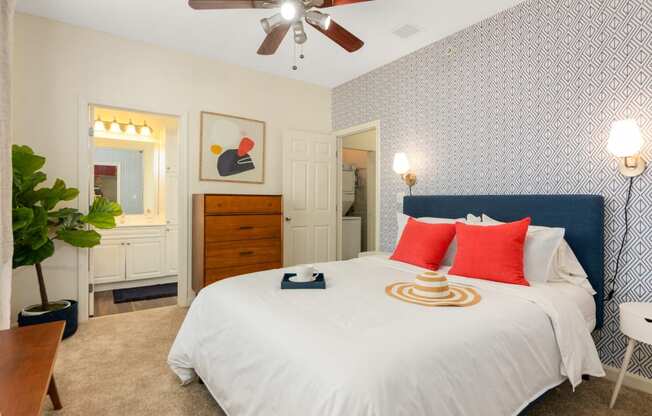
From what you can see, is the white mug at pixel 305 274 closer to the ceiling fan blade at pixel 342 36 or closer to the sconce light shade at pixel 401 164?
the ceiling fan blade at pixel 342 36

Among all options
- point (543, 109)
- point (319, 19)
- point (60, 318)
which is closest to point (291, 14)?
point (319, 19)

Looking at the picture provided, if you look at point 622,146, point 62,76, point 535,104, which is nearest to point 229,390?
point 622,146

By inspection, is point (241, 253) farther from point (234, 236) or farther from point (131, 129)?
point (131, 129)

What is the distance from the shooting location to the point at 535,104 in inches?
102

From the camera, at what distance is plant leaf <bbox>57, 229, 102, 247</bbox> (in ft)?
9.03

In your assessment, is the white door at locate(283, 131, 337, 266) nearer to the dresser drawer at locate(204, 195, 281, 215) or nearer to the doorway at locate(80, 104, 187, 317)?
the dresser drawer at locate(204, 195, 281, 215)

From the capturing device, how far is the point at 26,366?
4.18 ft

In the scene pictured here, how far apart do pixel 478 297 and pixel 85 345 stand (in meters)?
Answer: 2.87

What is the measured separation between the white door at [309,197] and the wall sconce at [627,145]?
3.03m

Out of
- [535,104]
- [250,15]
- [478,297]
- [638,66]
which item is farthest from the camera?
[250,15]

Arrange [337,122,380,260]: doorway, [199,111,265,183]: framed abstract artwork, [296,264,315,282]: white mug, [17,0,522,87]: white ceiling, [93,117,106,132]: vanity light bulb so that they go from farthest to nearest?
[337,122,380,260]: doorway < [93,117,106,132]: vanity light bulb < [199,111,265,183]: framed abstract artwork < [17,0,522,87]: white ceiling < [296,264,315,282]: white mug

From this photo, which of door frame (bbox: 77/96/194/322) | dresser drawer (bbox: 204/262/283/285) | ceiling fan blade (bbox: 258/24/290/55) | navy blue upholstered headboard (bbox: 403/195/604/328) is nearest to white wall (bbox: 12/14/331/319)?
door frame (bbox: 77/96/194/322)

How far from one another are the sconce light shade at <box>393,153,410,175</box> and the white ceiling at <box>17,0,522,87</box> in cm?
110

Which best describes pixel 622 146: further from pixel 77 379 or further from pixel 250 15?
pixel 77 379
